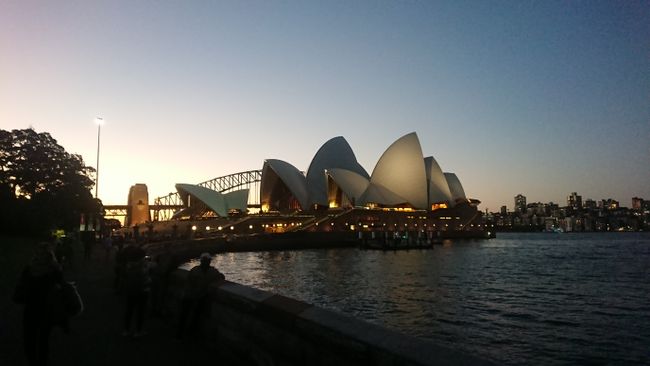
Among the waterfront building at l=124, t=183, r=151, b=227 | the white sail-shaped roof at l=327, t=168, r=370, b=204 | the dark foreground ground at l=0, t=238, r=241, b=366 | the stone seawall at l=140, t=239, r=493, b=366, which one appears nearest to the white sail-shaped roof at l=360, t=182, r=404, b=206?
the white sail-shaped roof at l=327, t=168, r=370, b=204

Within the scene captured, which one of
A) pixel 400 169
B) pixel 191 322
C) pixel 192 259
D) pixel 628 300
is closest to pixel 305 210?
pixel 400 169

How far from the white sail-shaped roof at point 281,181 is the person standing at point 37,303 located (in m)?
101

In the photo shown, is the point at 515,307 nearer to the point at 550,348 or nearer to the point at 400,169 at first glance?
the point at 550,348

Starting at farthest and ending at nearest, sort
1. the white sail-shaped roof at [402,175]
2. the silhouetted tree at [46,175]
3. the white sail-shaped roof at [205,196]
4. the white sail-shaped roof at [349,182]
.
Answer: the white sail-shaped roof at [205,196] → the white sail-shaped roof at [349,182] → the white sail-shaped roof at [402,175] → the silhouetted tree at [46,175]

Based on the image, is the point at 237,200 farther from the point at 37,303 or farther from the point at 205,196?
the point at 37,303

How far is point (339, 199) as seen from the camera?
11150 cm

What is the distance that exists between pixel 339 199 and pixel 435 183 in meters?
24.9

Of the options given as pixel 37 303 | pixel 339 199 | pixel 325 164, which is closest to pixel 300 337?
pixel 37 303

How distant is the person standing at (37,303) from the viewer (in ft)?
17.6

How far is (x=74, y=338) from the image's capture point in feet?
23.0

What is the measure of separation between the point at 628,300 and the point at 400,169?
77.1m

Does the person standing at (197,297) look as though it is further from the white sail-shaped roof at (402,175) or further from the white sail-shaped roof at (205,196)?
the white sail-shaped roof at (205,196)

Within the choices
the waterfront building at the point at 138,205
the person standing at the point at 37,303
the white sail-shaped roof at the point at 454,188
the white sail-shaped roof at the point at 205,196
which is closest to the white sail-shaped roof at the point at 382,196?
the white sail-shaped roof at the point at 454,188

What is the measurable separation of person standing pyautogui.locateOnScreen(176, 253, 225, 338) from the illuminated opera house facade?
82145mm
